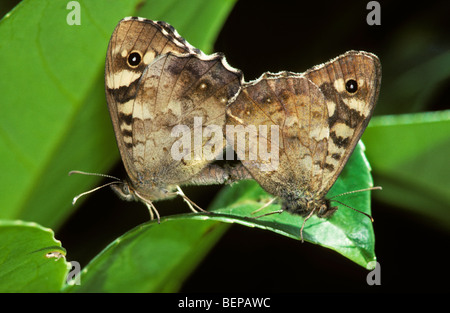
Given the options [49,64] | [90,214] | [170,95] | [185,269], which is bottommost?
[185,269]

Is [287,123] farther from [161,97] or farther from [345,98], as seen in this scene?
[161,97]

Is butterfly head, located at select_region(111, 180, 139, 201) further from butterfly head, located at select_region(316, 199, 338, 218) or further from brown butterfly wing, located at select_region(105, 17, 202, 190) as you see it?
butterfly head, located at select_region(316, 199, 338, 218)

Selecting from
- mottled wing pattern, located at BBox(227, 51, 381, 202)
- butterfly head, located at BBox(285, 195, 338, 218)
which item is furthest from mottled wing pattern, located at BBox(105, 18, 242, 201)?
butterfly head, located at BBox(285, 195, 338, 218)

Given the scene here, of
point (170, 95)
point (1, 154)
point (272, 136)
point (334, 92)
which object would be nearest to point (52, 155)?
point (1, 154)

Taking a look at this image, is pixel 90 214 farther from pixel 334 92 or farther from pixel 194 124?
pixel 334 92

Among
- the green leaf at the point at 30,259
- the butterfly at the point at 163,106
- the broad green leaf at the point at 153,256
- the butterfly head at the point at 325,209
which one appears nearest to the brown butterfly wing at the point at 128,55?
the butterfly at the point at 163,106

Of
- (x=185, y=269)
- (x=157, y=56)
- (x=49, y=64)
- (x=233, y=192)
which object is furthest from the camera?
(x=233, y=192)
